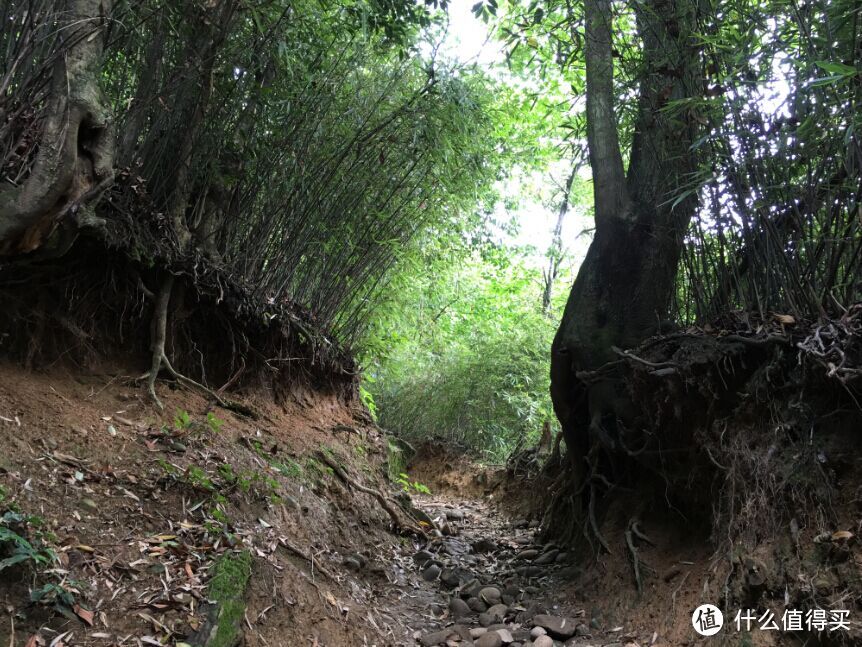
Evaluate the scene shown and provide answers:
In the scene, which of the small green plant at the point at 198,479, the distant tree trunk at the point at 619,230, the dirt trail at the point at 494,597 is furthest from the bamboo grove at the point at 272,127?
the dirt trail at the point at 494,597

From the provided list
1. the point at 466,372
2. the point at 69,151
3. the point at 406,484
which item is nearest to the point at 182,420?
the point at 69,151

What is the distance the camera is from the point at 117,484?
2379 millimetres

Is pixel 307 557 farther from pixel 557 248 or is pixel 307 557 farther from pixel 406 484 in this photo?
pixel 557 248

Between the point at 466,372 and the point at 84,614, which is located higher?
the point at 466,372

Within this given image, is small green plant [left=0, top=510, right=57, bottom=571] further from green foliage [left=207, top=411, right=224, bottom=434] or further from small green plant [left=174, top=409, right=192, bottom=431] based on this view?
green foliage [left=207, top=411, right=224, bottom=434]

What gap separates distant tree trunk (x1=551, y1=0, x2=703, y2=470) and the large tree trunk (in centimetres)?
270

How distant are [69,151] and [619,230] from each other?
3124 mm

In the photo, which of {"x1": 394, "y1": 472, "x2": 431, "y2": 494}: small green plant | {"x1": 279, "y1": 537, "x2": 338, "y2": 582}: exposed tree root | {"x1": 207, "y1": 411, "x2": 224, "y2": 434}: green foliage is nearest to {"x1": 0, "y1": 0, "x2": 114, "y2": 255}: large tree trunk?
{"x1": 207, "y1": 411, "x2": 224, "y2": 434}: green foliage

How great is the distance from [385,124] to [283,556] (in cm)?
261

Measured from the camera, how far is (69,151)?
2164 mm

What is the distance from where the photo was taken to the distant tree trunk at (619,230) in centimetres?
341

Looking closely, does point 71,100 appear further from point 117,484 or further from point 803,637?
point 803,637

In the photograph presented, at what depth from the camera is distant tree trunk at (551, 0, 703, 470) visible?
3408 mm

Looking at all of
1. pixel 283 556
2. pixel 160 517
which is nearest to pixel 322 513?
pixel 283 556
